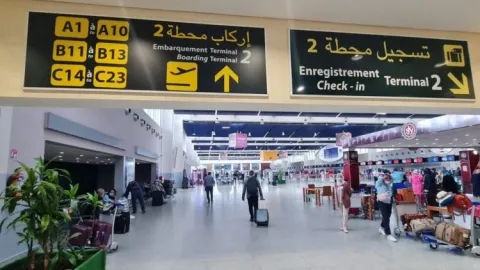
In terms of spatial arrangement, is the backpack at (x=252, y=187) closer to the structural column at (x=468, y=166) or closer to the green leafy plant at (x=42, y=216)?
the green leafy plant at (x=42, y=216)

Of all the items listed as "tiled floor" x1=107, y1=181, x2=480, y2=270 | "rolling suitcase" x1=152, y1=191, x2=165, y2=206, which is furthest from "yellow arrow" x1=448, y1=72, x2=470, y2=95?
"rolling suitcase" x1=152, y1=191, x2=165, y2=206

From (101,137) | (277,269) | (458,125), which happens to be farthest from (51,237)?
(458,125)

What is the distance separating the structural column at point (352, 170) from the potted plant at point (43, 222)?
476 inches

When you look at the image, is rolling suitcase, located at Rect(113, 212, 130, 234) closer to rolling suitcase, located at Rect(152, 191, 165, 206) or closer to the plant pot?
the plant pot

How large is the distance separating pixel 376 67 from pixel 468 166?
16641 mm

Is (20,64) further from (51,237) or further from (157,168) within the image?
(157,168)

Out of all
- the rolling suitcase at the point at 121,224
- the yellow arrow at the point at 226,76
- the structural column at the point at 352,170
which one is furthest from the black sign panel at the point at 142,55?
the structural column at the point at 352,170

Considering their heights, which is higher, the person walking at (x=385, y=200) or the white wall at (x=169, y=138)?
the white wall at (x=169, y=138)

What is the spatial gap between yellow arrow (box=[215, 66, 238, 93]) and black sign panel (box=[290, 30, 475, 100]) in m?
0.55

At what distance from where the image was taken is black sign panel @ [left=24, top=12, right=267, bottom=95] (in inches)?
92.7

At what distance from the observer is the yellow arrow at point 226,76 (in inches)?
102

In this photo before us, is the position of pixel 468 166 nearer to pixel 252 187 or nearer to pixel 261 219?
pixel 252 187

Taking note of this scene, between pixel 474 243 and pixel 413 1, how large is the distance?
470cm

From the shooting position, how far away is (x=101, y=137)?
933 centimetres
